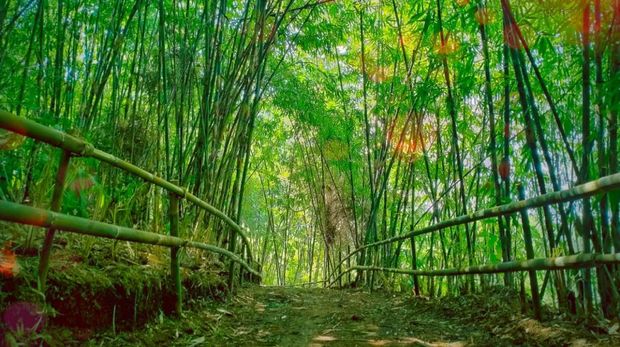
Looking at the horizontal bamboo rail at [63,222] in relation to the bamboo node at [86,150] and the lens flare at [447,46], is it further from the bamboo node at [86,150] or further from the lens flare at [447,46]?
the lens flare at [447,46]

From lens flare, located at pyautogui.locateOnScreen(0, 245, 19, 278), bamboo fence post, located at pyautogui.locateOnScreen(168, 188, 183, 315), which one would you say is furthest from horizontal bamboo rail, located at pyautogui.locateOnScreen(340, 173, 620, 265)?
lens flare, located at pyautogui.locateOnScreen(0, 245, 19, 278)

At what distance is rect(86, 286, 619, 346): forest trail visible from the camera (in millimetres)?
1996

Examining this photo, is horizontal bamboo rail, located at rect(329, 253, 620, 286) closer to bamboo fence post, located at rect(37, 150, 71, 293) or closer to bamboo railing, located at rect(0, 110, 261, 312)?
bamboo railing, located at rect(0, 110, 261, 312)

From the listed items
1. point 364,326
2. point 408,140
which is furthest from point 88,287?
point 408,140

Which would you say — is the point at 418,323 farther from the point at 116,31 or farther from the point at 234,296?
the point at 116,31

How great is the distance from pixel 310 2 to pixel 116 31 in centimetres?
232

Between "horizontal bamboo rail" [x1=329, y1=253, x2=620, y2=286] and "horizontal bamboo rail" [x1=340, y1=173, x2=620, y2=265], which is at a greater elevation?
"horizontal bamboo rail" [x1=340, y1=173, x2=620, y2=265]

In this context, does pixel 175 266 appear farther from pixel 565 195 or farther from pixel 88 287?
pixel 565 195

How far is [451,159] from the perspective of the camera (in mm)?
3900

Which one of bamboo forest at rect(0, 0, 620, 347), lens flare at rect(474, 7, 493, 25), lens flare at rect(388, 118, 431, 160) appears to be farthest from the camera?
lens flare at rect(388, 118, 431, 160)

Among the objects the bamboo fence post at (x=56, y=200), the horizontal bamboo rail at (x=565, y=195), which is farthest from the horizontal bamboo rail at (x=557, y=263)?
the bamboo fence post at (x=56, y=200)

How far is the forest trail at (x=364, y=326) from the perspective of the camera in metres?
2.00

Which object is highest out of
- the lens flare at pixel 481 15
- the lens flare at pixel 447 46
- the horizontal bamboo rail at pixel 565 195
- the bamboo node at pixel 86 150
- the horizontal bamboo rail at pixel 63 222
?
the lens flare at pixel 447 46

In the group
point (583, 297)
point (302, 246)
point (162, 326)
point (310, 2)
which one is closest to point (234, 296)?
point (162, 326)
